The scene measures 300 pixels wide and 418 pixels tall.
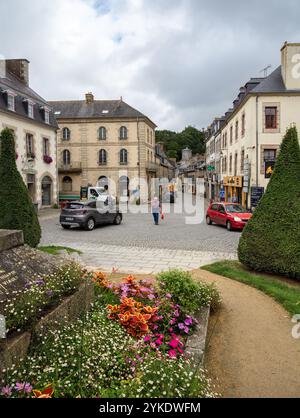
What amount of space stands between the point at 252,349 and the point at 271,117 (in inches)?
818

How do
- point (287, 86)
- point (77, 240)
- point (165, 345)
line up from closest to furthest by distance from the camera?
point (165, 345) → point (77, 240) → point (287, 86)

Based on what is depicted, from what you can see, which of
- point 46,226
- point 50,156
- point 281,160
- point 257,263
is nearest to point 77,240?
point 46,226

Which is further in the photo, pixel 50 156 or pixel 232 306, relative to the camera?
pixel 50 156

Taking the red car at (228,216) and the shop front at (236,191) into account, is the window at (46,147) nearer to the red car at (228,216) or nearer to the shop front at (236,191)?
the red car at (228,216)

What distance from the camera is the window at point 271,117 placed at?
21.7 m

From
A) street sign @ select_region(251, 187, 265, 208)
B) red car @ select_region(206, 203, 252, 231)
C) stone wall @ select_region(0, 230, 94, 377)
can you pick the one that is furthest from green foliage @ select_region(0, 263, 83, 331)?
street sign @ select_region(251, 187, 265, 208)

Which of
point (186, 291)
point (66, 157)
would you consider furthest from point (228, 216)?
point (66, 157)

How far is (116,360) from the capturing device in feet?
10.7

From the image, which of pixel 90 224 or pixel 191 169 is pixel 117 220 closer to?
pixel 90 224

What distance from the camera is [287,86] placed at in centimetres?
2127

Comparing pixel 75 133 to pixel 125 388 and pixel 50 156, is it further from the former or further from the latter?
pixel 125 388

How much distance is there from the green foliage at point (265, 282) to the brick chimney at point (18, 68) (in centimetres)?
2687
